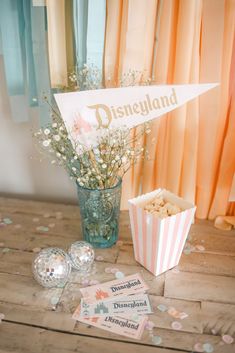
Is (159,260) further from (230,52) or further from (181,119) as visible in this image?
(230,52)

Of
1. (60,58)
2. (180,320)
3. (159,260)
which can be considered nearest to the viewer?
(180,320)

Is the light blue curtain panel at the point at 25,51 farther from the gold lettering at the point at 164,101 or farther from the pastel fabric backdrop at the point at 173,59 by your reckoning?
the gold lettering at the point at 164,101

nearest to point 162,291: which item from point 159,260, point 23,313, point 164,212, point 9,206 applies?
point 159,260

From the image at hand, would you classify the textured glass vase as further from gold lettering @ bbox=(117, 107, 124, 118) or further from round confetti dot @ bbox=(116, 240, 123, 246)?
gold lettering @ bbox=(117, 107, 124, 118)

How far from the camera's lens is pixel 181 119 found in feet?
3.42

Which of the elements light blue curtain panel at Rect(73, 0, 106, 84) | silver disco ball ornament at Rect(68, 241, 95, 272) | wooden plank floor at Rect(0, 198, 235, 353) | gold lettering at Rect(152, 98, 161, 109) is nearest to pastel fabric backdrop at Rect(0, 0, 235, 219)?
light blue curtain panel at Rect(73, 0, 106, 84)

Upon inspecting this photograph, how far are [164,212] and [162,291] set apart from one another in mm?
208

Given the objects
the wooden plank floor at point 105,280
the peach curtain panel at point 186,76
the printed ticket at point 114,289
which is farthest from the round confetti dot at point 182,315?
the peach curtain panel at point 186,76

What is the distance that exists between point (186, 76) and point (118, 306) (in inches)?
26.9

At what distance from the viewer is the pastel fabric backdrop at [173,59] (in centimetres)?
94

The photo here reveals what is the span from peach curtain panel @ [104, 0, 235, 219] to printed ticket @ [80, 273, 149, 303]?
0.36 metres

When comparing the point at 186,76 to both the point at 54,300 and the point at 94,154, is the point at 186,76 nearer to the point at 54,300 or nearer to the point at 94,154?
the point at 94,154

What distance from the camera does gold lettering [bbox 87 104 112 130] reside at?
3.04ft

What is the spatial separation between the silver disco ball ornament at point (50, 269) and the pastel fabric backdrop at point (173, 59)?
0.40m
